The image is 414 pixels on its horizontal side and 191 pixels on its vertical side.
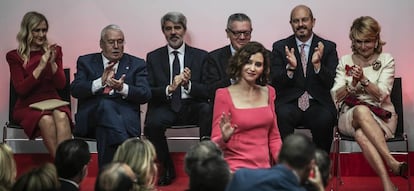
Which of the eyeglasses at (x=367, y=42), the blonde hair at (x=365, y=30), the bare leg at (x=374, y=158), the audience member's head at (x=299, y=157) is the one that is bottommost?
the bare leg at (x=374, y=158)

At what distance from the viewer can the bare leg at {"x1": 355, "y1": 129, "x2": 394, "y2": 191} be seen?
5766mm

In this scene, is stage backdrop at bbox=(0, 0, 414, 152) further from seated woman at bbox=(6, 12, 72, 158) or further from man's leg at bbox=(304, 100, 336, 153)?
man's leg at bbox=(304, 100, 336, 153)

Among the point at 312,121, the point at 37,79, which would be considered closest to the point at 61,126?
the point at 37,79

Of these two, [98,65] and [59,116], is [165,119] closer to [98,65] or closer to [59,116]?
[98,65]

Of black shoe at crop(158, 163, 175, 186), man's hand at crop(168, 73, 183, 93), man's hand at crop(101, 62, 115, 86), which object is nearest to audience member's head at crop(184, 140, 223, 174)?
man's hand at crop(101, 62, 115, 86)

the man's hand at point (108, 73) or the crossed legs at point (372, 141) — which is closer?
the crossed legs at point (372, 141)

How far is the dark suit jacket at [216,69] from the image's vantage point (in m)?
6.44

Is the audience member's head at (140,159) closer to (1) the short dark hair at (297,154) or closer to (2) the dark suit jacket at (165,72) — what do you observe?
(1) the short dark hair at (297,154)

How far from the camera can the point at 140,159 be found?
13.9 ft

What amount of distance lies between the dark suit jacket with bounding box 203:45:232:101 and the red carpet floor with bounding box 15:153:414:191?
2.69 feet

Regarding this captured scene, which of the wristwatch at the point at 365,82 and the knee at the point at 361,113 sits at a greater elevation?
the wristwatch at the point at 365,82

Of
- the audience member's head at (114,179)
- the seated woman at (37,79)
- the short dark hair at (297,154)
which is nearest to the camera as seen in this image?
the short dark hair at (297,154)

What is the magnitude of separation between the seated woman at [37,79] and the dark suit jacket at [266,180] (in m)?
3.06

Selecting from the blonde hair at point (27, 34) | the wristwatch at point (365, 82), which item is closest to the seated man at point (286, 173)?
the wristwatch at point (365, 82)
